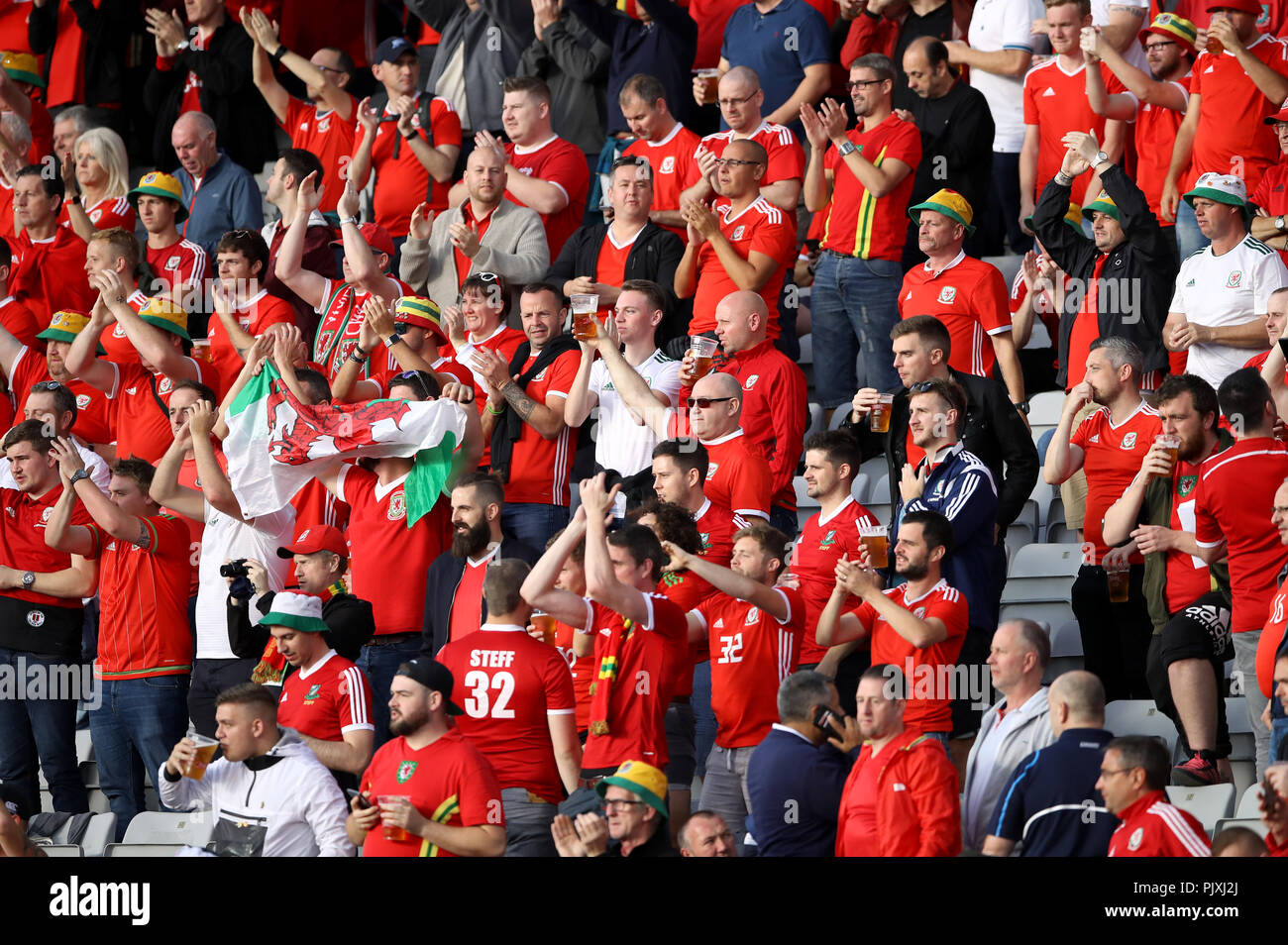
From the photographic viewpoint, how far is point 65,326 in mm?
10516

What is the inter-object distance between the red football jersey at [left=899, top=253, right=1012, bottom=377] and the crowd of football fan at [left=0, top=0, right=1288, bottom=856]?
20 mm

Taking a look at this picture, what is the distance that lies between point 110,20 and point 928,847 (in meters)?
9.66

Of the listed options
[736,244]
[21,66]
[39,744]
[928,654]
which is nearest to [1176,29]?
[736,244]

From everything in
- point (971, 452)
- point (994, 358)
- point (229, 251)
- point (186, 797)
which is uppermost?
point (229, 251)

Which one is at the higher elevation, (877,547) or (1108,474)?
(1108,474)

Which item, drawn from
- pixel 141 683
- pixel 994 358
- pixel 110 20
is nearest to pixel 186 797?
pixel 141 683

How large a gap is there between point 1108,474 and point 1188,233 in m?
1.85

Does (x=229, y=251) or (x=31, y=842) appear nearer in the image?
(x=31, y=842)

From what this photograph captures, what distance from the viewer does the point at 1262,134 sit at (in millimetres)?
10023

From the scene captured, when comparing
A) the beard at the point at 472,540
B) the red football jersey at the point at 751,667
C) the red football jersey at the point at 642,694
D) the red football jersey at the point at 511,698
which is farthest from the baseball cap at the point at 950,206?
the red football jersey at the point at 511,698

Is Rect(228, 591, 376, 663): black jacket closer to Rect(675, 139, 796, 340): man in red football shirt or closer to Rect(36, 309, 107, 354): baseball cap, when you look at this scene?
Rect(675, 139, 796, 340): man in red football shirt

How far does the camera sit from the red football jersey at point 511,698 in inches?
288

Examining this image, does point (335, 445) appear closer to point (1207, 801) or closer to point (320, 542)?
point (320, 542)
